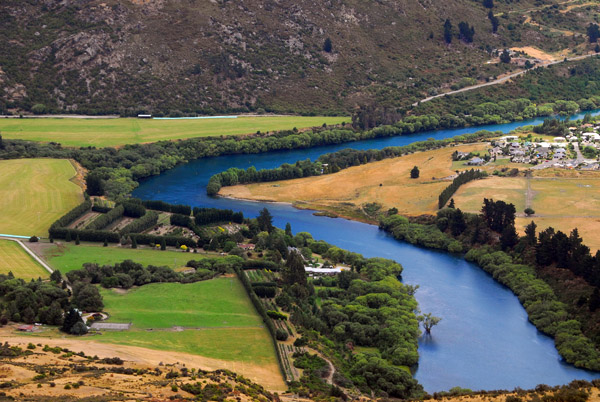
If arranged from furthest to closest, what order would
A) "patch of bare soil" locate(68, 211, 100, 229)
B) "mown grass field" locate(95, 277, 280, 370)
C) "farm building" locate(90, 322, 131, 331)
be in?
"patch of bare soil" locate(68, 211, 100, 229)
"farm building" locate(90, 322, 131, 331)
"mown grass field" locate(95, 277, 280, 370)

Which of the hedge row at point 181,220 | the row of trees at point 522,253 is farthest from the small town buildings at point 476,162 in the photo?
the hedge row at point 181,220

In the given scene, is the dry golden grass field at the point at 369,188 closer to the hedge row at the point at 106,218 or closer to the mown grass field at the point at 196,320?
the hedge row at the point at 106,218

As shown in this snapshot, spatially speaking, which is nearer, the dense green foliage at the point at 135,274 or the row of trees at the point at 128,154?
the dense green foliage at the point at 135,274

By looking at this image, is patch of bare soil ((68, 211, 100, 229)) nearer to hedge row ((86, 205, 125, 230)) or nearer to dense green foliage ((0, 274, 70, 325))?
hedge row ((86, 205, 125, 230))

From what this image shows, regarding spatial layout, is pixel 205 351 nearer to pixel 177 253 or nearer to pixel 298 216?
pixel 177 253

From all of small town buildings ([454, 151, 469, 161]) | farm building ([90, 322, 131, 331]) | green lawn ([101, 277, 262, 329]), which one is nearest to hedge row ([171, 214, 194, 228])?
green lawn ([101, 277, 262, 329])

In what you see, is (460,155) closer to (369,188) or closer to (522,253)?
(369,188)

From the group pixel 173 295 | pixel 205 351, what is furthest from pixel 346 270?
pixel 205 351
